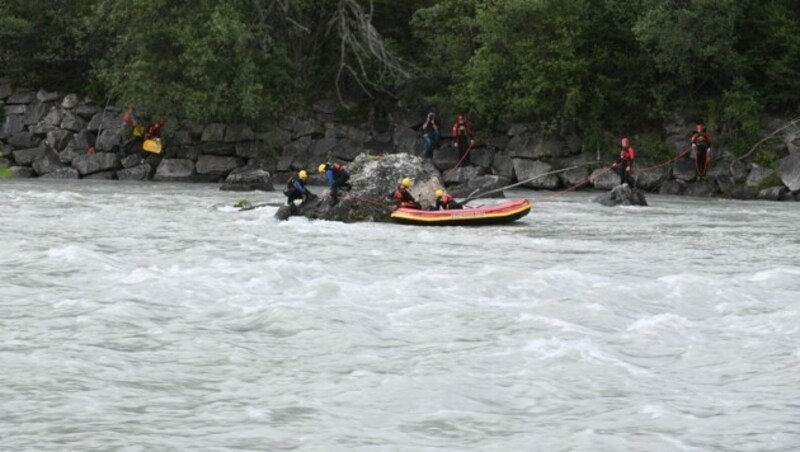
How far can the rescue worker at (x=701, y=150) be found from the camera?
2916cm

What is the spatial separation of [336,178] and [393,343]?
10860 millimetres

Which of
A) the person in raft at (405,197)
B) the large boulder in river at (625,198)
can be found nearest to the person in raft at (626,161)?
the large boulder in river at (625,198)

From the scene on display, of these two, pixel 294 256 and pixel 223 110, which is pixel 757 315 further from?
pixel 223 110

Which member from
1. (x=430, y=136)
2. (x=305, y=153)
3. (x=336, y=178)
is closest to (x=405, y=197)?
(x=336, y=178)

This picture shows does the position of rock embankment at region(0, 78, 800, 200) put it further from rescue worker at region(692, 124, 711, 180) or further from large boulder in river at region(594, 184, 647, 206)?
large boulder in river at region(594, 184, 647, 206)

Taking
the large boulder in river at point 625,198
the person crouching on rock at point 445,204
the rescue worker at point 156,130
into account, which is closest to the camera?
the person crouching on rock at point 445,204

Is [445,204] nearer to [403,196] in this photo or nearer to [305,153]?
[403,196]

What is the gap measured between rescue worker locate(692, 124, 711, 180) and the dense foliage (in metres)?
1.13

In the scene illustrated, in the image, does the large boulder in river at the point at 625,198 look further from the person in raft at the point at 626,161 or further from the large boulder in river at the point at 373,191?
the large boulder in river at the point at 373,191

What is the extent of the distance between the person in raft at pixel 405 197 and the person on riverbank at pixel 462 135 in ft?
37.1

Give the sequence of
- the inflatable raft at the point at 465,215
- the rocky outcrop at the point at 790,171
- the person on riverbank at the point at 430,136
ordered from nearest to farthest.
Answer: the inflatable raft at the point at 465,215
the rocky outcrop at the point at 790,171
the person on riverbank at the point at 430,136

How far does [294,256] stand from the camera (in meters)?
15.5

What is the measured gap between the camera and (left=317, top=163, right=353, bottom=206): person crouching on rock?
20.8 meters

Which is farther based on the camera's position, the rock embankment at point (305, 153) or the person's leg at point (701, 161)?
the rock embankment at point (305, 153)
